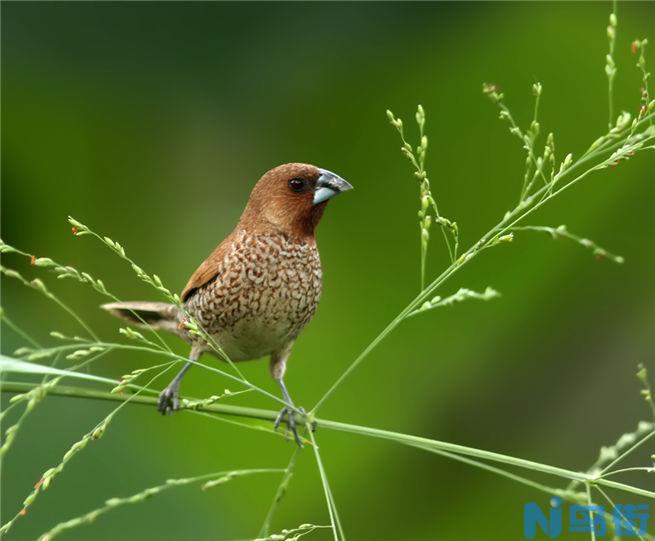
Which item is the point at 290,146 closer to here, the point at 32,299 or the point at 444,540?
the point at 32,299

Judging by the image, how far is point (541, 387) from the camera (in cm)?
374

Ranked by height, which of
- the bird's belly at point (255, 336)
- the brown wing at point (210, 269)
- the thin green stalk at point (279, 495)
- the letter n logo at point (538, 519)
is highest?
the brown wing at point (210, 269)

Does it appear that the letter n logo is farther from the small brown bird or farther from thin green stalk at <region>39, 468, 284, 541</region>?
thin green stalk at <region>39, 468, 284, 541</region>

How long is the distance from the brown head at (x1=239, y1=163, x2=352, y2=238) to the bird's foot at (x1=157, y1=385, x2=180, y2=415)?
0.52 metres

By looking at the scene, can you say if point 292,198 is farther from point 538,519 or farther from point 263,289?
point 538,519

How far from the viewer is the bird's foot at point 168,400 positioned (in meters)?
2.64

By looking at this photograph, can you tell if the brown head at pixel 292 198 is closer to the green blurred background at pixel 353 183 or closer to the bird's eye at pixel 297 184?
the bird's eye at pixel 297 184

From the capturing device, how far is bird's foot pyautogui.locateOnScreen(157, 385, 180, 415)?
2.64 metres

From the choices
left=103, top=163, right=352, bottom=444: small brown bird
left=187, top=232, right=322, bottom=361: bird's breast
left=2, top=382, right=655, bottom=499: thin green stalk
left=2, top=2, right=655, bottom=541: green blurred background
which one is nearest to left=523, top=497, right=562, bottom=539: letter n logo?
left=2, top=2, right=655, bottom=541: green blurred background

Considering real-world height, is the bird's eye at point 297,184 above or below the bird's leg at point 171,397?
above

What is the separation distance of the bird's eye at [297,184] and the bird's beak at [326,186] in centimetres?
3

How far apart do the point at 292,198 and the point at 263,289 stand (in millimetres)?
279

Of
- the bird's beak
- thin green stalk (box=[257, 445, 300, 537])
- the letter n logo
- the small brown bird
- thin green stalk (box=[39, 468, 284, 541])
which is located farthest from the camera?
the letter n logo

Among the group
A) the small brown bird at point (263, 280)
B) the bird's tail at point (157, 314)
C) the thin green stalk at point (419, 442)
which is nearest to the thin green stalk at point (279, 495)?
the thin green stalk at point (419, 442)
